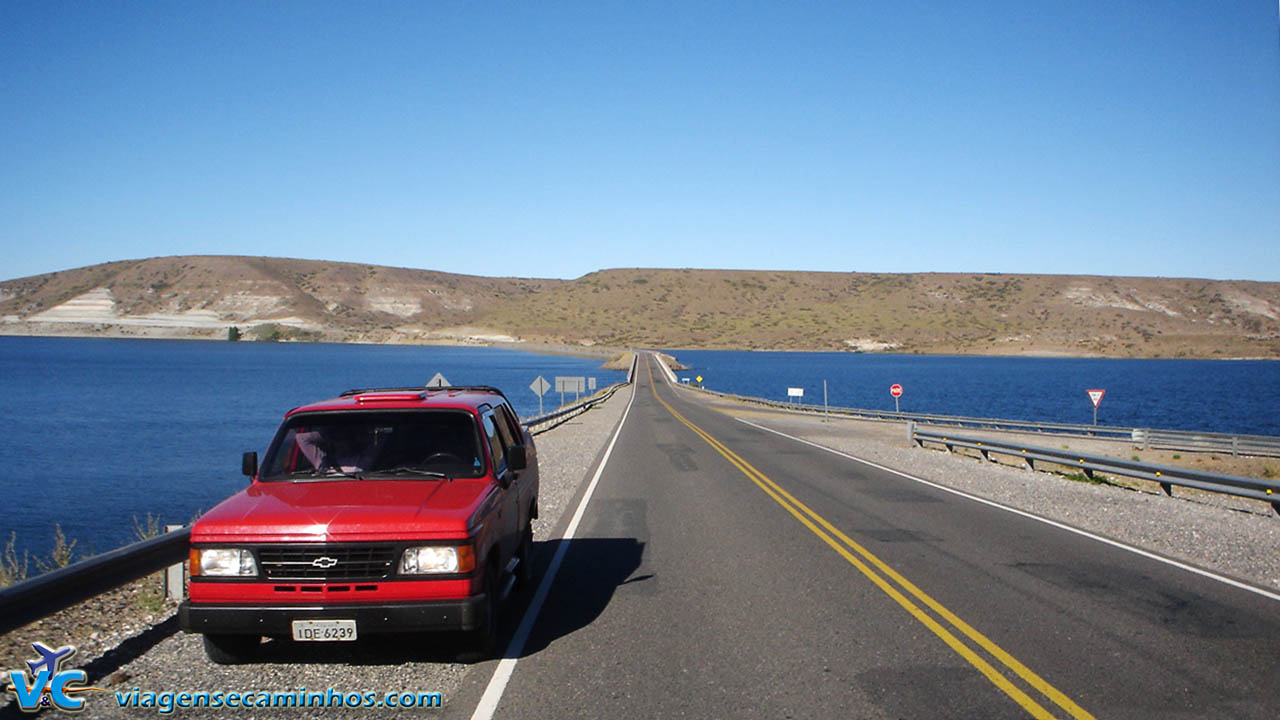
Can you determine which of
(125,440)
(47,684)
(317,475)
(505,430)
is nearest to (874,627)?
(505,430)

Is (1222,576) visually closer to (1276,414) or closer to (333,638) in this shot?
(333,638)

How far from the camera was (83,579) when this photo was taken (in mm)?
6199

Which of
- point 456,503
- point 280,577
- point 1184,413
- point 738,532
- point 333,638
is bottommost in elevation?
point 1184,413

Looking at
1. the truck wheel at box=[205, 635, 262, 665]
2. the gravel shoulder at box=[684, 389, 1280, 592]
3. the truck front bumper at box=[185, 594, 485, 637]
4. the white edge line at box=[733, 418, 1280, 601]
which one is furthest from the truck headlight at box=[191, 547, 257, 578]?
the gravel shoulder at box=[684, 389, 1280, 592]

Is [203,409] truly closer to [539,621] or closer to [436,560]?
[539,621]

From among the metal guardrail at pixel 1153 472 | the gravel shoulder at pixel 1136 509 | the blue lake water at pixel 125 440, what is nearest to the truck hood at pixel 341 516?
the gravel shoulder at pixel 1136 509

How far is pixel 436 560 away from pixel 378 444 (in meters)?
1.91

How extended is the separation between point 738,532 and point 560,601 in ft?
13.2

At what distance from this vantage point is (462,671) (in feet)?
19.9

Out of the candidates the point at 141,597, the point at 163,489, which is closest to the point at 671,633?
the point at 141,597

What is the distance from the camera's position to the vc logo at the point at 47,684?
5.39m

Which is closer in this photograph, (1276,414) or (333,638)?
(333,638)

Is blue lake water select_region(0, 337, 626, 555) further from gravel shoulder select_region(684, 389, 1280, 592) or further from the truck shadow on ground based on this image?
gravel shoulder select_region(684, 389, 1280, 592)

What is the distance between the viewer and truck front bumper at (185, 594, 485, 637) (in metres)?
5.61
